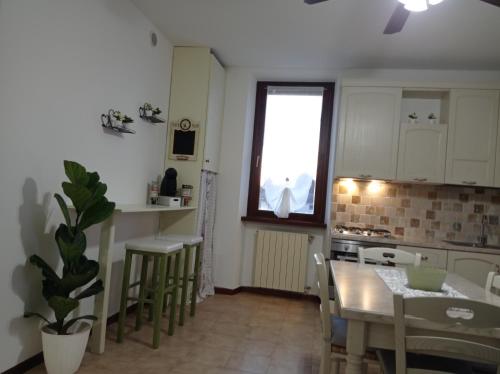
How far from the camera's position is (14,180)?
180 centimetres

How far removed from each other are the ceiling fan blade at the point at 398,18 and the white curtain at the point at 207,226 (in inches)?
82.4

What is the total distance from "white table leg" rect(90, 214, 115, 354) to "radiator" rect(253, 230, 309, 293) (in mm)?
1967

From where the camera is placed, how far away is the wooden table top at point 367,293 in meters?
1.31

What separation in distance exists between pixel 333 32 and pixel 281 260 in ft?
7.77

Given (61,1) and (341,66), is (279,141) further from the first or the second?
(61,1)

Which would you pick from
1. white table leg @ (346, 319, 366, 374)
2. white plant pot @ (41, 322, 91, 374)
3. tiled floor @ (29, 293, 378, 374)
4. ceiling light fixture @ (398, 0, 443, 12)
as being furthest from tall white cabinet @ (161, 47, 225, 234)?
white table leg @ (346, 319, 366, 374)

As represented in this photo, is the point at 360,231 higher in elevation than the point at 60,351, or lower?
higher

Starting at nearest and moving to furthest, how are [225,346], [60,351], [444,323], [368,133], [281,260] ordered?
1. [444,323]
2. [60,351]
3. [225,346]
4. [368,133]
5. [281,260]

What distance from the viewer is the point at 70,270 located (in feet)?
6.36

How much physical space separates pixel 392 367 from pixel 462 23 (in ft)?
8.34

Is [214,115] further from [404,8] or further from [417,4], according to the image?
[417,4]

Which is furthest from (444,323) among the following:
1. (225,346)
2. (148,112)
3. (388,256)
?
(148,112)

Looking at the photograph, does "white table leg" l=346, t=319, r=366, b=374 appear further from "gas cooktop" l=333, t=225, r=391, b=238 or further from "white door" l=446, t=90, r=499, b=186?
"white door" l=446, t=90, r=499, b=186

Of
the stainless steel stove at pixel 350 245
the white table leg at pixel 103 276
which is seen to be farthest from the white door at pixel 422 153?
the white table leg at pixel 103 276
